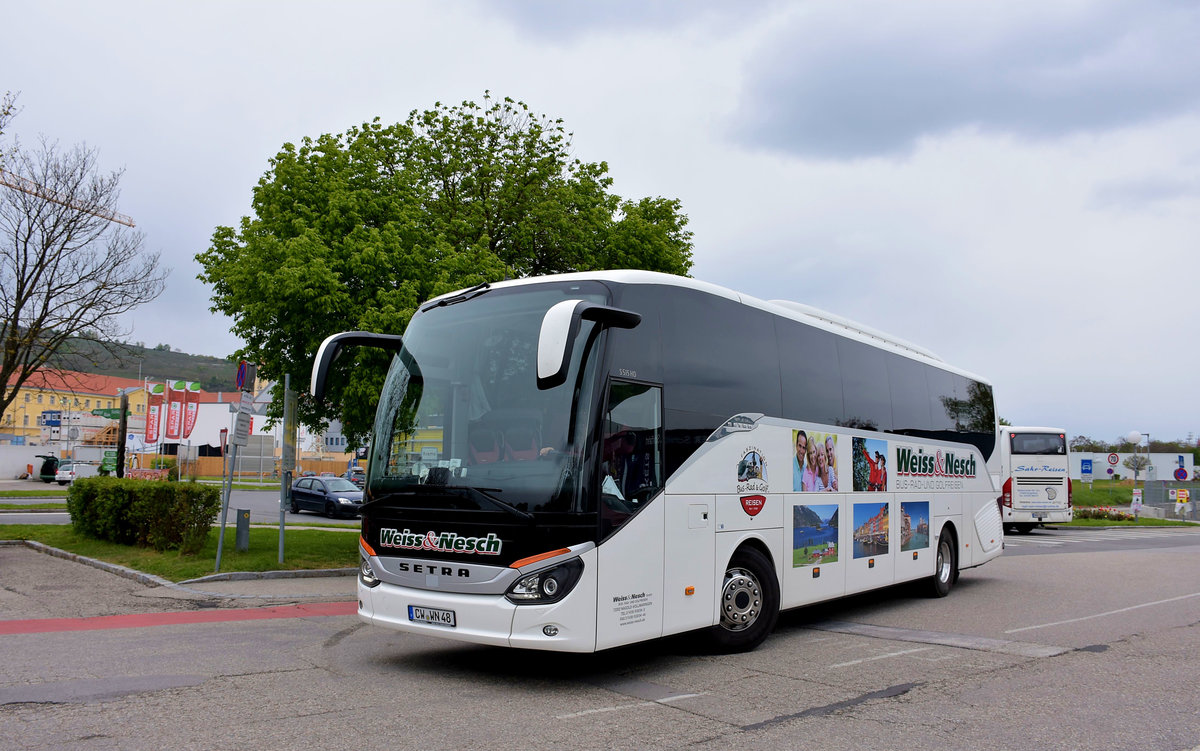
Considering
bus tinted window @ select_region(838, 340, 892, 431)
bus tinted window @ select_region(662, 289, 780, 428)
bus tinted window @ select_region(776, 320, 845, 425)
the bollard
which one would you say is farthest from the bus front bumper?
the bollard

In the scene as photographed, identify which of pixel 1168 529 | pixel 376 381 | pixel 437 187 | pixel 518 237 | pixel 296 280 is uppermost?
pixel 437 187

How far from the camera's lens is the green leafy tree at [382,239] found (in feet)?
50.3

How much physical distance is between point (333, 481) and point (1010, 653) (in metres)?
31.0

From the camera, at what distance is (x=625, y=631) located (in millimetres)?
7070

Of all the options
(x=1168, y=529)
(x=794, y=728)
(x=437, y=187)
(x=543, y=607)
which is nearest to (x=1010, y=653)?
(x=794, y=728)

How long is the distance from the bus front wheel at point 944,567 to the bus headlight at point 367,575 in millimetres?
8843

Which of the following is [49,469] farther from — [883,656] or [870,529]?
[883,656]

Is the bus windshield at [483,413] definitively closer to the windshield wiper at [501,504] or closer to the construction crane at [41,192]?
the windshield wiper at [501,504]

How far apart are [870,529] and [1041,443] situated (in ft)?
78.4

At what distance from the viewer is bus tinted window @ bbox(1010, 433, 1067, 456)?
31406 mm

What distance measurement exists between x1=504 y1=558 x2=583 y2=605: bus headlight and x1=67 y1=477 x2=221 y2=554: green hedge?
412 inches

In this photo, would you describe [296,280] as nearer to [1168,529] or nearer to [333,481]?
[333,481]

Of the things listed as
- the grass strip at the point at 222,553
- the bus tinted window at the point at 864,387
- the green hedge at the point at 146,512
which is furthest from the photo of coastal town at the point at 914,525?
the green hedge at the point at 146,512

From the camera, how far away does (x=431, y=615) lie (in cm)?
711
